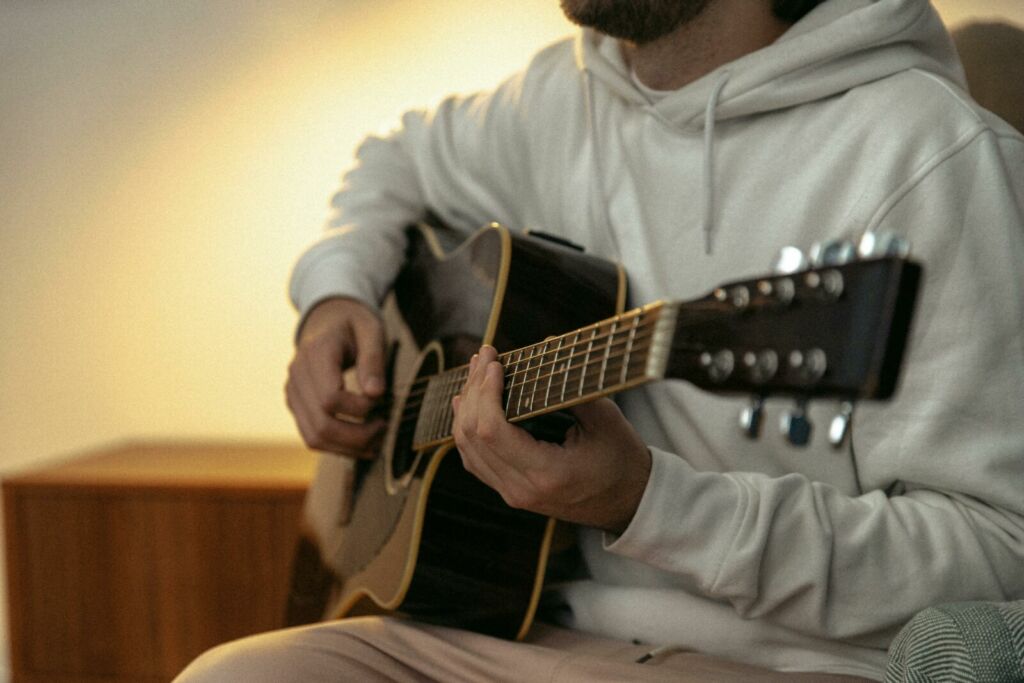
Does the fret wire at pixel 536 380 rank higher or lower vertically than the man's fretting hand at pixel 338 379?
higher

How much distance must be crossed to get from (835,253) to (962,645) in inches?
12.6

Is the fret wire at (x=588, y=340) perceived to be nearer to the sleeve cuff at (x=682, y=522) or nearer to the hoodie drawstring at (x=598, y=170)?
the sleeve cuff at (x=682, y=522)

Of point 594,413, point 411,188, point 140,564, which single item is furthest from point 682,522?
point 140,564

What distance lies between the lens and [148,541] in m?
1.71

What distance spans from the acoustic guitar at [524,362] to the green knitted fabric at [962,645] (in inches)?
10.0

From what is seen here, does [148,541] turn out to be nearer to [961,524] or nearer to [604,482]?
[604,482]

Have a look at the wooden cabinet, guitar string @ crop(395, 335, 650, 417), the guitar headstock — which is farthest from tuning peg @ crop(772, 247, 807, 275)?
the wooden cabinet

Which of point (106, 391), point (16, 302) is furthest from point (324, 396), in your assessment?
point (16, 302)

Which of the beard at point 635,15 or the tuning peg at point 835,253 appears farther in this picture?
the beard at point 635,15

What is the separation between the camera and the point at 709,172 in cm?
108

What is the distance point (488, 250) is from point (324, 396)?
286 millimetres

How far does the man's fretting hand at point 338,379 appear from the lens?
1.23 meters

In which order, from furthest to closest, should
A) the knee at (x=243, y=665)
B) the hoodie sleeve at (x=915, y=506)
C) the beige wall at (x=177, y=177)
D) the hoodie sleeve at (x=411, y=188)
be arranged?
the beige wall at (x=177, y=177) < the hoodie sleeve at (x=411, y=188) < the knee at (x=243, y=665) < the hoodie sleeve at (x=915, y=506)

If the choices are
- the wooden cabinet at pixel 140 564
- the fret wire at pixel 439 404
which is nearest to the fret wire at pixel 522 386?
the fret wire at pixel 439 404
